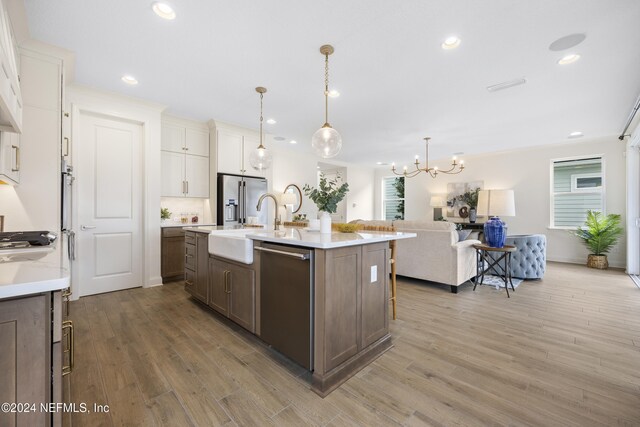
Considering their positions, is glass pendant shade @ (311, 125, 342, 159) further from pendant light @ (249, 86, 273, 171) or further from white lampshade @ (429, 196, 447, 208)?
white lampshade @ (429, 196, 447, 208)

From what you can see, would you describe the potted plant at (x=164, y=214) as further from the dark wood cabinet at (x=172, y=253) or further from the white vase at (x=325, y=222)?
the white vase at (x=325, y=222)

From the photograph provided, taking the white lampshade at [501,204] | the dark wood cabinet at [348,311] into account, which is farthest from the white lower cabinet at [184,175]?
the white lampshade at [501,204]

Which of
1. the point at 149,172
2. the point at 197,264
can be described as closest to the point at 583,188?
the point at 197,264

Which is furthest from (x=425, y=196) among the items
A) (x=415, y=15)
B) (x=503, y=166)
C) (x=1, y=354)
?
(x=1, y=354)

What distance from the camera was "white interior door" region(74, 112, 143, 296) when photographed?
3461 millimetres

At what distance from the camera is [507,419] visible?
1458 mm

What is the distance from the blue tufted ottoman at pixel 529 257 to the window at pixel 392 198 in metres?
4.43

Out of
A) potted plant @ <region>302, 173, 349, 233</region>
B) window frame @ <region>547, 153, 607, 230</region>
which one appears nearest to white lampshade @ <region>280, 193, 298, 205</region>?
potted plant @ <region>302, 173, 349, 233</region>

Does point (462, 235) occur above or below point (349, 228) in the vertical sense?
below

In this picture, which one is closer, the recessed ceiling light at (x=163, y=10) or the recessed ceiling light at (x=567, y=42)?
the recessed ceiling light at (x=163, y=10)

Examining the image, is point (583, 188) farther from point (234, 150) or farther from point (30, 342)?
point (30, 342)

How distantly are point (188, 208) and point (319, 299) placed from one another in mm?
3959

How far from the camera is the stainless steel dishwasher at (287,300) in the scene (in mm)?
1758

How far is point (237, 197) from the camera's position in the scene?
4.83 meters
